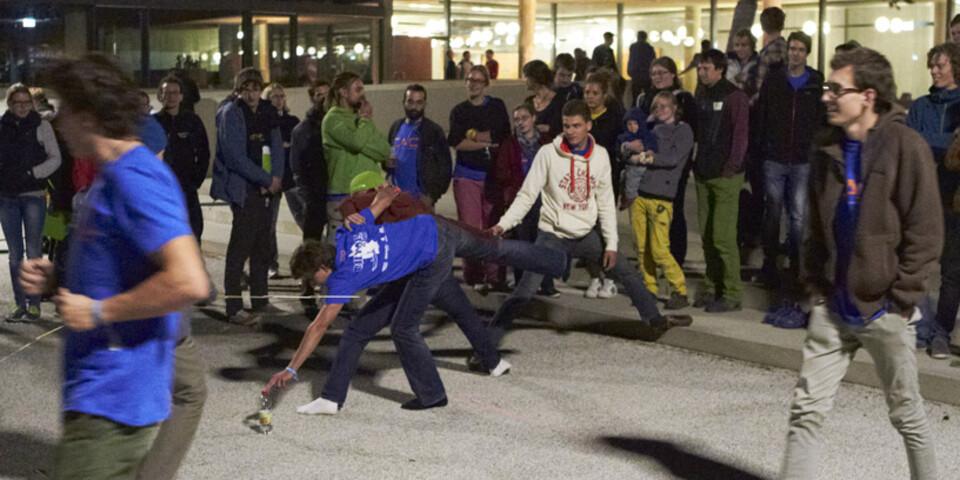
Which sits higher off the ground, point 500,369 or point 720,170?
point 720,170

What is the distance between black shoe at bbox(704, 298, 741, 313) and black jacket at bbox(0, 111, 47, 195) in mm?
5066

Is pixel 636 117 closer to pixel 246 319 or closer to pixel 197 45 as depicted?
pixel 246 319

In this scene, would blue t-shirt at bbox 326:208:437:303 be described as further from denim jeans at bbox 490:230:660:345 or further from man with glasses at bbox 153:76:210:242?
man with glasses at bbox 153:76:210:242

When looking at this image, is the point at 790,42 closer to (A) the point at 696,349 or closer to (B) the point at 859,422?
(A) the point at 696,349

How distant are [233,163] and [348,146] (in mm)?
896

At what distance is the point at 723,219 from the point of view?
9.73 meters

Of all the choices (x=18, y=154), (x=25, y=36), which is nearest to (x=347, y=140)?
(x=18, y=154)

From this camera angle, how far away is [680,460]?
6.49 meters

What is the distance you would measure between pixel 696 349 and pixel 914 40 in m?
22.2

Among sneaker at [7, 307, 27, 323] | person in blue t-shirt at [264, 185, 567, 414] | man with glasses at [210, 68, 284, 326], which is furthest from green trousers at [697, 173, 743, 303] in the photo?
sneaker at [7, 307, 27, 323]

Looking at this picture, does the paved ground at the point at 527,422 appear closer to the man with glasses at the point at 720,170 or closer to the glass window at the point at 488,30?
the man with glasses at the point at 720,170

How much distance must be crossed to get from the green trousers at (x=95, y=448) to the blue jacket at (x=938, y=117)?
599 cm

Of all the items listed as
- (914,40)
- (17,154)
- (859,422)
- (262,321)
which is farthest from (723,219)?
(914,40)

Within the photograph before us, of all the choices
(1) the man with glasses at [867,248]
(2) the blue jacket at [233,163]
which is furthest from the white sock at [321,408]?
(2) the blue jacket at [233,163]
